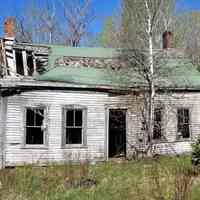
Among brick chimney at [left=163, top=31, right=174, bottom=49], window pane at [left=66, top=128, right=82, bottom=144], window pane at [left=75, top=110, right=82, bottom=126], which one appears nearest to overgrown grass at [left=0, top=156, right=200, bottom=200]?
window pane at [left=66, top=128, right=82, bottom=144]

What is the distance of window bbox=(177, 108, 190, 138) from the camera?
1777 cm

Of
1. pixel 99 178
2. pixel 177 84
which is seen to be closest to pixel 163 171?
pixel 99 178

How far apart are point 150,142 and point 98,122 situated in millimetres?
2693

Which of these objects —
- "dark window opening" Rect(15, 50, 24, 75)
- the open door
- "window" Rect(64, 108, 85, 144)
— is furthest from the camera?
"dark window opening" Rect(15, 50, 24, 75)

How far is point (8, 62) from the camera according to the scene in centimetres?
1770

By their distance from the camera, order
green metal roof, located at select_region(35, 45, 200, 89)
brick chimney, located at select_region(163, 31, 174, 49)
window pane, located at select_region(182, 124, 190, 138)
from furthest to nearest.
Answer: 1. brick chimney, located at select_region(163, 31, 174, 49)
2. window pane, located at select_region(182, 124, 190, 138)
3. green metal roof, located at select_region(35, 45, 200, 89)

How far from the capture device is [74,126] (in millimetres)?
15680

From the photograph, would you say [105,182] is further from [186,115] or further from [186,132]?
[186,115]

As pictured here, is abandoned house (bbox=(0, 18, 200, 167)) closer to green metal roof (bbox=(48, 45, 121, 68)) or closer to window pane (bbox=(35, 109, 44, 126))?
window pane (bbox=(35, 109, 44, 126))

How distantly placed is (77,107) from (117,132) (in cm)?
417

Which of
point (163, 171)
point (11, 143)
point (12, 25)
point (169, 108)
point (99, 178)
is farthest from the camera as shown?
point (12, 25)

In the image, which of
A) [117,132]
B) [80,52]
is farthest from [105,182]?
[80,52]

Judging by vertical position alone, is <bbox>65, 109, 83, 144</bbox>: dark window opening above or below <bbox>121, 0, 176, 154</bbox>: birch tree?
below

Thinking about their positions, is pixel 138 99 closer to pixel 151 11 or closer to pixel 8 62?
pixel 151 11
